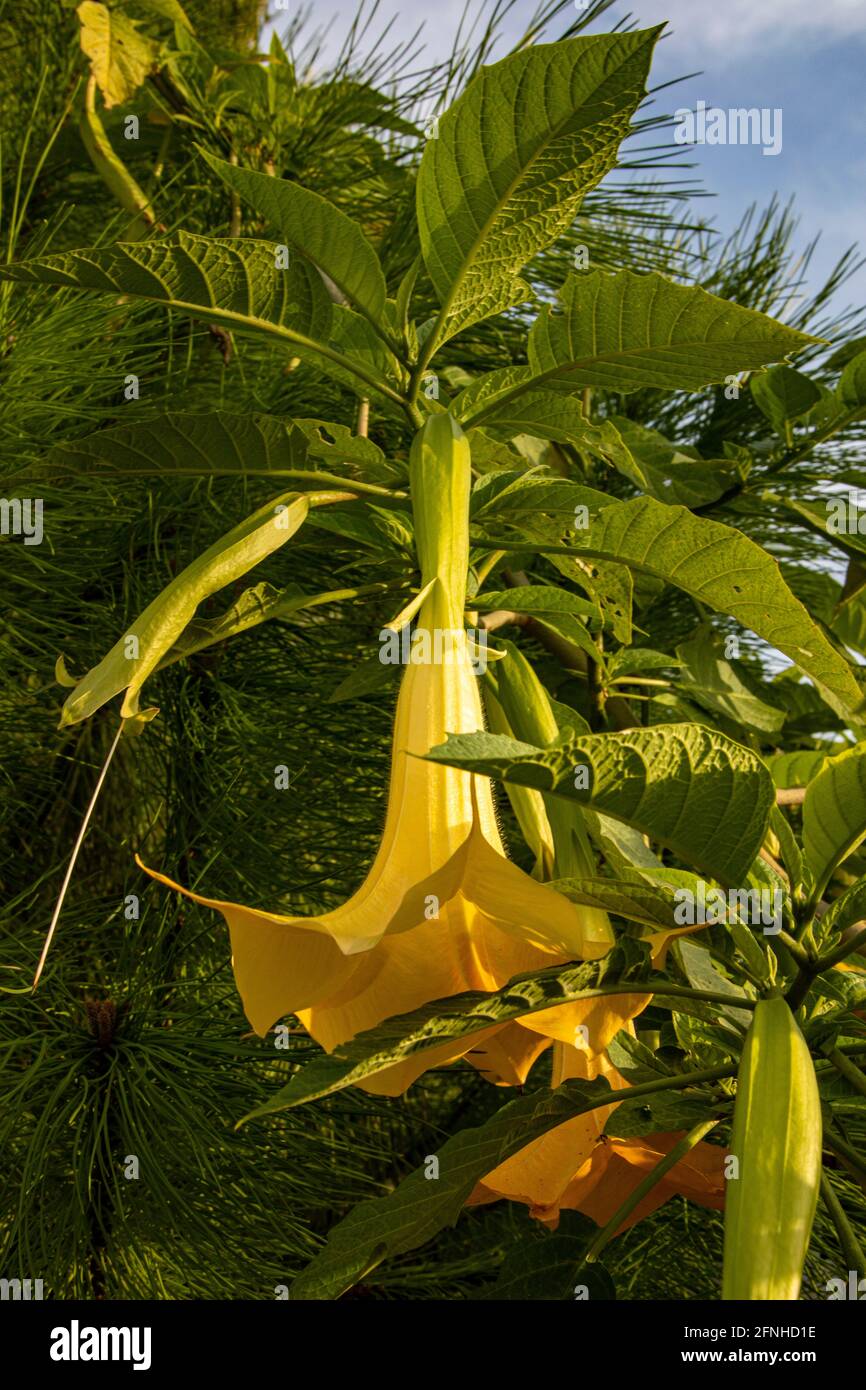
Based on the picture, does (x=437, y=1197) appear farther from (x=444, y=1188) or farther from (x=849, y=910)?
(x=849, y=910)

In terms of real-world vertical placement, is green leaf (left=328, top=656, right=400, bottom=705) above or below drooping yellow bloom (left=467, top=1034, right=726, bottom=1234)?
above

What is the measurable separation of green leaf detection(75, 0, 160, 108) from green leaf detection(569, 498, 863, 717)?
0.58m

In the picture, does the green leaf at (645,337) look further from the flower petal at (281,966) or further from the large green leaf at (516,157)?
the flower petal at (281,966)

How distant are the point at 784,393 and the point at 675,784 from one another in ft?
1.65

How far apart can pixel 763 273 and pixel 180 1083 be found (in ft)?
3.25

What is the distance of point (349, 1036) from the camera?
1.32ft

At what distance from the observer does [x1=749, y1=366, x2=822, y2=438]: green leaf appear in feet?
2.58

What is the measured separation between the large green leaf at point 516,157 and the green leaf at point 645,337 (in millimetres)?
26

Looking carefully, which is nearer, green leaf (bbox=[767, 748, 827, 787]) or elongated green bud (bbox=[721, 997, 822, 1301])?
elongated green bud (bbox=[721, 997, 822, 1301])

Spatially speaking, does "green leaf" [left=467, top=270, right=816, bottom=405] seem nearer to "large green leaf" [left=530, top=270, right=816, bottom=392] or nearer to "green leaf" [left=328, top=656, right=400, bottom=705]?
"large green leaf" [left=530, top=270, right=816, bottom=392]

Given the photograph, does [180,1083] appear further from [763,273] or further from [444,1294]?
[763,273]

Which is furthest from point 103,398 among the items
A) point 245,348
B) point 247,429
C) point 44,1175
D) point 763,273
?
point 763,273

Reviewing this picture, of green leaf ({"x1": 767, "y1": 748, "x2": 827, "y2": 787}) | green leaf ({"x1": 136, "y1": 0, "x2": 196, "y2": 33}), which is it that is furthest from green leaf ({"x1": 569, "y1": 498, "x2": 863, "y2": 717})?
green leaf ({"x1": 136, "y1": 0, "x2": 196, "y2": 33})

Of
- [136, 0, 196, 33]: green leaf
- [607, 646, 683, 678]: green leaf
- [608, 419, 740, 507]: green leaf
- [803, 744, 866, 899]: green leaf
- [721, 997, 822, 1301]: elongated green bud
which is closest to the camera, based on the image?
[721, 997, 822, 1301]: elongated green bud
